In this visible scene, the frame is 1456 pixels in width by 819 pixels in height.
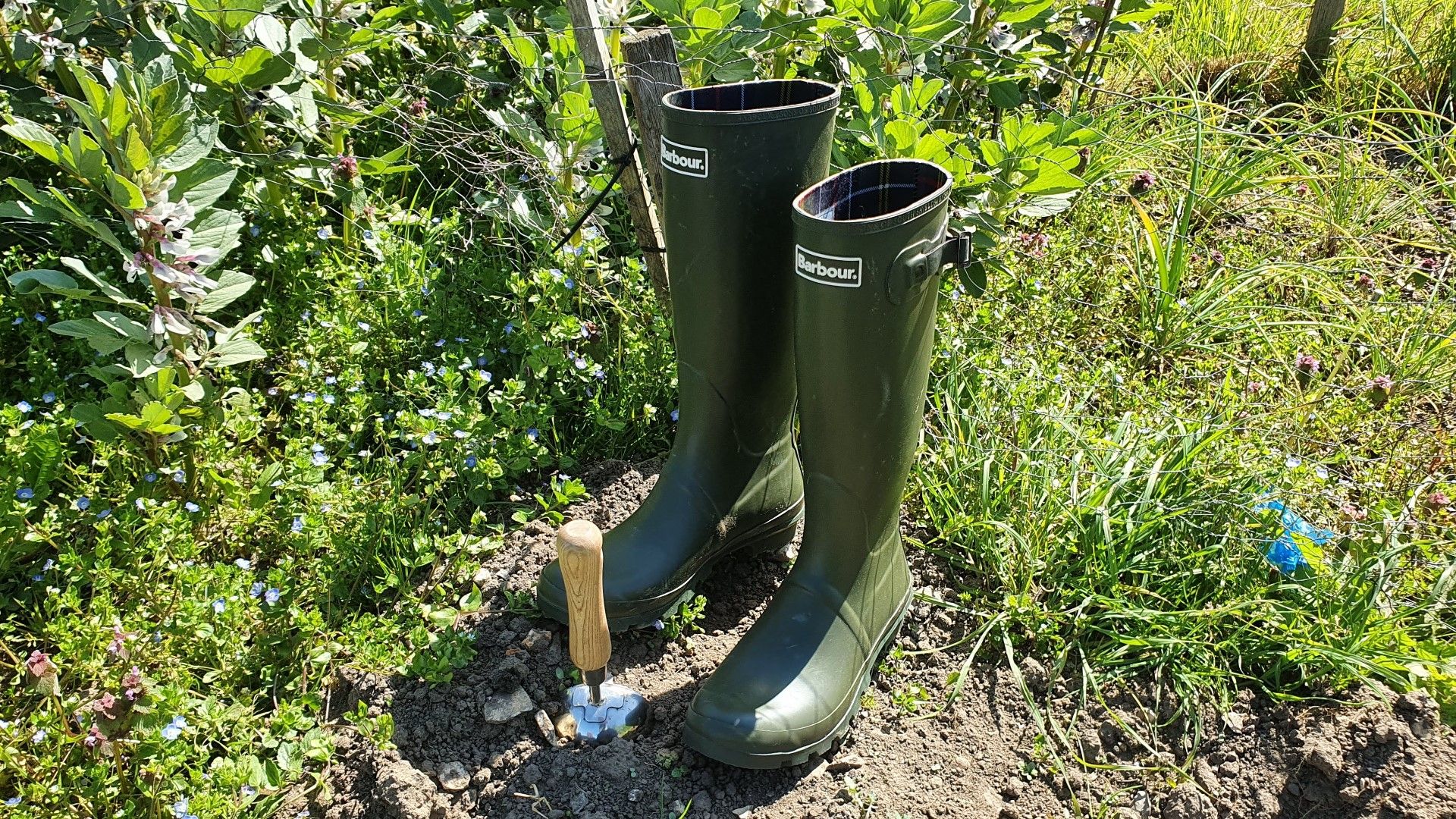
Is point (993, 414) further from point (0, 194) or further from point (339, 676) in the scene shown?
point (0, 194)

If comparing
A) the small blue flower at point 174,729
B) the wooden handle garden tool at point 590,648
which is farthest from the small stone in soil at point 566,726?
the small blue flower at point 174,729

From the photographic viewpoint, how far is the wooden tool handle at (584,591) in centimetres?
143

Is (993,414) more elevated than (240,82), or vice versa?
(240,82)

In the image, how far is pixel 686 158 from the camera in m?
1.69

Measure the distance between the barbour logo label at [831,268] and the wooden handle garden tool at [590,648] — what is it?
49cm

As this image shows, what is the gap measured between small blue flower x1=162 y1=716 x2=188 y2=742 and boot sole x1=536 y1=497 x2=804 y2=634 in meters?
0.60

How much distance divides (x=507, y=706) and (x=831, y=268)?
3.08ft

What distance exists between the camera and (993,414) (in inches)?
91.3

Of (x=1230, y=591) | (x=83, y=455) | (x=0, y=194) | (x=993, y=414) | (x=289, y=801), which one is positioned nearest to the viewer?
(x=289, y=801)

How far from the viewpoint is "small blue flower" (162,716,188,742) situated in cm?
161

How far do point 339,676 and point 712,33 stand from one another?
4.69 ft

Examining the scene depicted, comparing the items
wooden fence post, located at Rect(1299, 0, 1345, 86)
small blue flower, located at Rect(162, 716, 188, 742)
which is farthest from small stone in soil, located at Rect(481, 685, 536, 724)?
wooden fence post, located at Rect(1299, 0, 1345, 86)

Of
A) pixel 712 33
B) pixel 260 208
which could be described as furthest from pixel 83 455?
pixel 712 33

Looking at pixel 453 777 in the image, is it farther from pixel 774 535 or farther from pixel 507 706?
pixel 774 535
